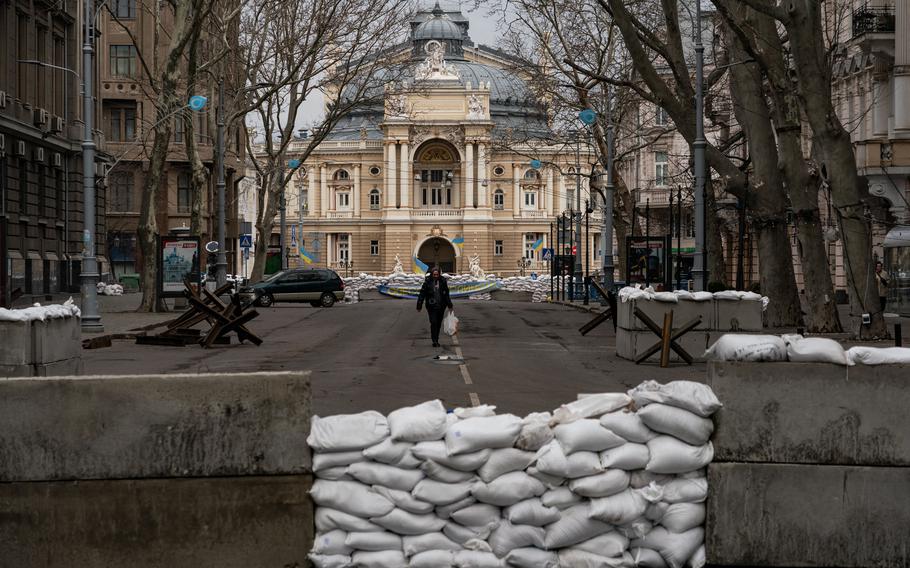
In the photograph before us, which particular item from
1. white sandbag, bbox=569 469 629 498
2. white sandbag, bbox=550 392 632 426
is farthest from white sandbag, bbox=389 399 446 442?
Answer: white sandbag, bbox=569 469 629 498

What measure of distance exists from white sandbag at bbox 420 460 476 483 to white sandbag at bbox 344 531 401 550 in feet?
1.22

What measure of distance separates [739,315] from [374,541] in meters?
12.9

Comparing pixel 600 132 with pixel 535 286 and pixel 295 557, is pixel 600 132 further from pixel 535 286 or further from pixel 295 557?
pixel 295 557

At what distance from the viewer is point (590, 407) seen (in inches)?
271

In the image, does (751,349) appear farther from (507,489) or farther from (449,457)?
(449,457)

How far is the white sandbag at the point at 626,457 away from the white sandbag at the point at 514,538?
1.65ft

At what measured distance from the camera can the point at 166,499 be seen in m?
6.62

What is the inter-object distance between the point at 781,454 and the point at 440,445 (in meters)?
1.78

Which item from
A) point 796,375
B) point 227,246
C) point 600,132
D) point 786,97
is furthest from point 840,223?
point 227,246

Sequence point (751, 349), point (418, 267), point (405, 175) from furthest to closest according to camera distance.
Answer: point (405, 175), point (418, 267), point (751, 349)

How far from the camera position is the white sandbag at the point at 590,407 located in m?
6.82

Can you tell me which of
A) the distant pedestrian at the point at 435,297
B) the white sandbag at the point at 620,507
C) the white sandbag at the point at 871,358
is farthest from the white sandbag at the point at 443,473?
the distant pedestrian at the point at 435,297

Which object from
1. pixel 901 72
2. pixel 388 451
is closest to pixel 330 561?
pixel 388 451

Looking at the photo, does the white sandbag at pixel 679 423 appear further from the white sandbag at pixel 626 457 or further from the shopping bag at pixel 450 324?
the shopping bag at pixel 450 324
